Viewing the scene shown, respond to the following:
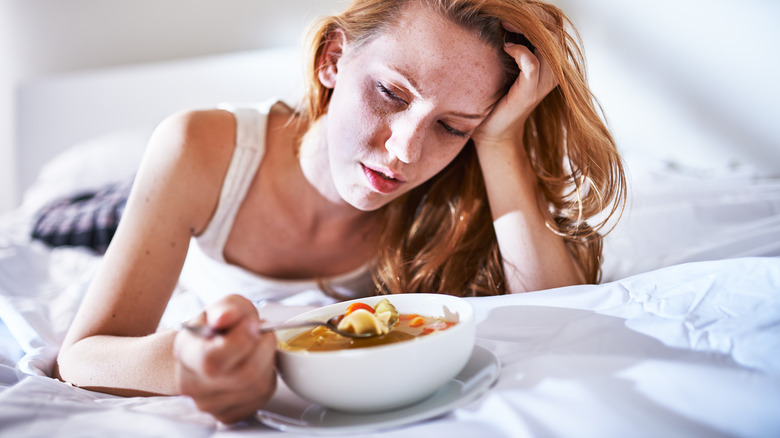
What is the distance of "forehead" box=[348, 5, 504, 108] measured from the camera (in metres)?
0.79

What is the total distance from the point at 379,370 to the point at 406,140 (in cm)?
41

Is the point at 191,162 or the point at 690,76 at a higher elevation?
the point at 690,76

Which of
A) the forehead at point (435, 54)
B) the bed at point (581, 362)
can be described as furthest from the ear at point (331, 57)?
the bed at point (581, 362)

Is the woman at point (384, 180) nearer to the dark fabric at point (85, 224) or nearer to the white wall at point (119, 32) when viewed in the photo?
the dark fabric at point (85, 224)

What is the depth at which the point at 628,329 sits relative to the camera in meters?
0.62

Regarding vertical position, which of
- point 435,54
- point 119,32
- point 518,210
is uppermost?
point 119,32

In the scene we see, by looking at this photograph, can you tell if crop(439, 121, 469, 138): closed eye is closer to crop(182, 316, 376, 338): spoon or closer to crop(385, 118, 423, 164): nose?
crop(385, 118, 423, 164): nose

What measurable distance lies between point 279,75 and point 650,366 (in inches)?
76.6

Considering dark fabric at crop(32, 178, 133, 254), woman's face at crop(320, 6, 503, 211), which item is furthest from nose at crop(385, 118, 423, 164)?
dark fabric at crop(32, 178, 133, 254)

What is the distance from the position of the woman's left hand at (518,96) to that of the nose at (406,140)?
0.20 metres

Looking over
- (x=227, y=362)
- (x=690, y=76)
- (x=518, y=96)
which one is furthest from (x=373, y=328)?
(x=690, y=76)

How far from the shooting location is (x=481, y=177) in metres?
1.10

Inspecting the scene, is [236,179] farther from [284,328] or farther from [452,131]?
[284,328]

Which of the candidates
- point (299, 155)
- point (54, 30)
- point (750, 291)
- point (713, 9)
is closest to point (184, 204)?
point (299, 155)
